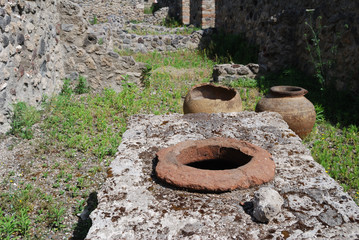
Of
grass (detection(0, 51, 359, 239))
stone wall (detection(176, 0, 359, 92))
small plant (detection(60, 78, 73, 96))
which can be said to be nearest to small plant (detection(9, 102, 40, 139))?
grass (detection(0, 51, 359, 239))

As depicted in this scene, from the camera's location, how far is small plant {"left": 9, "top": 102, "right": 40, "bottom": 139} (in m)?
3.84

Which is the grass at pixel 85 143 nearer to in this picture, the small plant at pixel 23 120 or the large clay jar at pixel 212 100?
the small plant at pixel 23 120

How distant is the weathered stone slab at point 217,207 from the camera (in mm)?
1491

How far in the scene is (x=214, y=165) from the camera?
8.05ft

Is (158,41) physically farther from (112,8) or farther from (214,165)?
(214,165)

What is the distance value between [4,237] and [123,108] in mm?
2892

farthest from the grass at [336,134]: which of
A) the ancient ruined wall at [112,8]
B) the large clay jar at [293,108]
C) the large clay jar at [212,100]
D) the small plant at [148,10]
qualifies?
the small plant at [148,10]

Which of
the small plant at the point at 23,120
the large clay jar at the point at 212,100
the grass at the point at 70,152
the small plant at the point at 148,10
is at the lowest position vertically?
the grass at the point at 70,152

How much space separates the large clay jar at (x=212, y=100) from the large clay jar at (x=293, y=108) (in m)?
0.46

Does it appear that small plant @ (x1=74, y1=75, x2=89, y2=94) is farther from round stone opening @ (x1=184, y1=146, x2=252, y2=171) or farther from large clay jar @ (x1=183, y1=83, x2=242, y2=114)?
round stone opening @ (x1=184, y1=146, x2=252, y2=171)

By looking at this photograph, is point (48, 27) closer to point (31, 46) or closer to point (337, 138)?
point (31, 46)

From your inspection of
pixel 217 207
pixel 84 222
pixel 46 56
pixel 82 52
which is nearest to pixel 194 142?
pixel 217 207

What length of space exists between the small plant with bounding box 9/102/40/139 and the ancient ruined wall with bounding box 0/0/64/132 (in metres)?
0.09

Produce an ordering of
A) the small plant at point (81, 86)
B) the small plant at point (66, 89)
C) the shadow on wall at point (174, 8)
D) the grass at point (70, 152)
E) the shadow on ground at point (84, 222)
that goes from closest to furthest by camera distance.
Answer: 1. the shadow on ground at point (84, 222)
2. the grass at point (70, 152)
3. the small plant at point (66, 89)
4. the small plant at point (81, 86)
5. the shadow on wall at point (174, 8)
